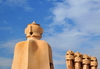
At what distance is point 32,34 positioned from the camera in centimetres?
995

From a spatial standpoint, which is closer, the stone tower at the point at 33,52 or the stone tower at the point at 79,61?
the stone tower at the point at 33,52

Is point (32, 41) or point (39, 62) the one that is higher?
point (32, 41)

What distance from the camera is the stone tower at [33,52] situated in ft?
30.3

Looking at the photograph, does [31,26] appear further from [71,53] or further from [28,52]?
[71,53]

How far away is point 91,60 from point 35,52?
3599 millimetres

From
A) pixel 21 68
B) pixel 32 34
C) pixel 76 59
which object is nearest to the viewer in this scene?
pixel 21 68

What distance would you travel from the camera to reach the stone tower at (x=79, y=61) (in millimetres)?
11266

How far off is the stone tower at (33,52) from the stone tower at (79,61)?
1.77 meters

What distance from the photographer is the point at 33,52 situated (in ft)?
31.1

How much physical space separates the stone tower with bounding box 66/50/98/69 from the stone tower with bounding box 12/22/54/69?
1.77m

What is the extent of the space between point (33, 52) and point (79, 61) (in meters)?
2.89

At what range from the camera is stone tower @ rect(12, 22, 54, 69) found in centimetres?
924

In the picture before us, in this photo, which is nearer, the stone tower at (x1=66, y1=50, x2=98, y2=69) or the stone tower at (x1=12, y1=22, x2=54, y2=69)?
the stone tower at (x1=12, y1=22, x2=54, y2=69)

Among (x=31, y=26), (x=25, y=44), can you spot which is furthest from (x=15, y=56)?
(x=31, y=26)
